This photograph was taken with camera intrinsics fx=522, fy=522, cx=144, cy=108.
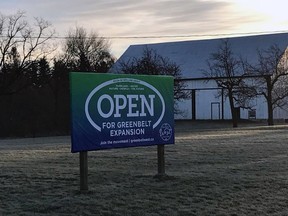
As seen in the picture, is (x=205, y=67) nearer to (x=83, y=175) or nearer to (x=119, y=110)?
(x=119, y=110)

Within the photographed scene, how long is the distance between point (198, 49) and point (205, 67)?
438cm

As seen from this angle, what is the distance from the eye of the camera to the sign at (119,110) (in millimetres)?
9875

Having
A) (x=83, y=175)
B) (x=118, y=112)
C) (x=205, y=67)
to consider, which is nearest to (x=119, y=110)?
(x=118, y=112)

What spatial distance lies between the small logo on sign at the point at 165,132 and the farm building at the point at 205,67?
5868 cm

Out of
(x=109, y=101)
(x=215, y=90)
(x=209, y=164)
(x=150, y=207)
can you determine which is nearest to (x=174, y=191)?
(x=150, y=207)

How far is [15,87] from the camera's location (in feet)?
210

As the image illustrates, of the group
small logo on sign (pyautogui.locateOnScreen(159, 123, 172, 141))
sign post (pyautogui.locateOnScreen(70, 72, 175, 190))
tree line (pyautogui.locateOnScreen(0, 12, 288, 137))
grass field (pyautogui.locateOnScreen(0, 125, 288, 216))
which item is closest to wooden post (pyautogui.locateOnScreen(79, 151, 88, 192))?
sign post (pyautogui.locateOnScreen(70, 72, 175, 190))

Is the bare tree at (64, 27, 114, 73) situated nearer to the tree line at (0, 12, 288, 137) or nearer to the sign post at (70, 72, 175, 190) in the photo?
the tree line at (0, 12, 288, 137)

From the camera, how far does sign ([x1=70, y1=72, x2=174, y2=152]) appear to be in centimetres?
988

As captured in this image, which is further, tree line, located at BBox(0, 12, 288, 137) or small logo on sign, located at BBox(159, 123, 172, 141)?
tree line, located at BBox(0, 12, 288, 137)

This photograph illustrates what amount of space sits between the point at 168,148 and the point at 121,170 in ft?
21.5

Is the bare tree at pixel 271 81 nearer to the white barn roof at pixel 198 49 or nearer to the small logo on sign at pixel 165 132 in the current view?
the white barn roof at pixel 198 49

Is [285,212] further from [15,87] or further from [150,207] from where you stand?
[15,87]

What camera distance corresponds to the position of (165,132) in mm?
12094
